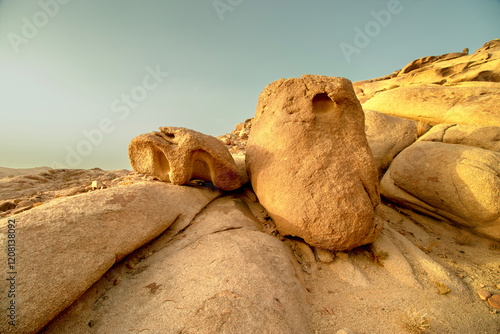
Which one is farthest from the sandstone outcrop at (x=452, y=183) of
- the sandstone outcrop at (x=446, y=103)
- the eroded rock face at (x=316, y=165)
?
the sandstone outcrop at (x=446, y=103)

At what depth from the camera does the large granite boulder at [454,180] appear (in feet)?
10.8

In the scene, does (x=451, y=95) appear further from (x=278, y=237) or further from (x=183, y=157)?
(x=183, y=157)

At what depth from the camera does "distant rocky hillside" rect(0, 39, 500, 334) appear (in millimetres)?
1808

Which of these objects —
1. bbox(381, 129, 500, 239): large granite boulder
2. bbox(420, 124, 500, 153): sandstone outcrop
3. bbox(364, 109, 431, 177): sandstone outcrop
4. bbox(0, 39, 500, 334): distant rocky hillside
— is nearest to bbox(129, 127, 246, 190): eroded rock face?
bbox(0, 39, 500, 334): distant rocky hillside

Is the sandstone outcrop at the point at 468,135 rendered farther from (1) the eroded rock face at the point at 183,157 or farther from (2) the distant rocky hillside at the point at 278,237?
(1) the eroded rock face at the point at 183,157

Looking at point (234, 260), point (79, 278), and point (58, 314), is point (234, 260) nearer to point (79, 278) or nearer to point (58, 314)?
point (79, 278)

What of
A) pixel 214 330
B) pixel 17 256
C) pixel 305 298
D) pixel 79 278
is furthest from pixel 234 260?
pixel 17 256

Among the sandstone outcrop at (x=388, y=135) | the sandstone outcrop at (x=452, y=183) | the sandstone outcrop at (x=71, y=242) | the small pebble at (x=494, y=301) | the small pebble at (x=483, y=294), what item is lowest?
the small pebble at (x=494, y=301)

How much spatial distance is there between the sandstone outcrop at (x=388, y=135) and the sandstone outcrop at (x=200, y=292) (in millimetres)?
3763

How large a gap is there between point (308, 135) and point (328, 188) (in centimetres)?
85

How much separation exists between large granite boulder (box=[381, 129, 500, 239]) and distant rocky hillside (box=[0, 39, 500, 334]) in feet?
0.07

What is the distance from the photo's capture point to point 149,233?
2600 millimetres

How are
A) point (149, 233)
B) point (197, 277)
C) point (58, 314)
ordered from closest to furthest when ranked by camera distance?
1. point (58, 314)
2. point (197, 277)
3. point (149, 233)

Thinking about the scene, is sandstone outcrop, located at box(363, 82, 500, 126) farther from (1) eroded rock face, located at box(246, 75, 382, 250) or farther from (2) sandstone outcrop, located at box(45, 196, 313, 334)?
(2) sandstone outcrop, located at box(45, 196, 313, 334)
